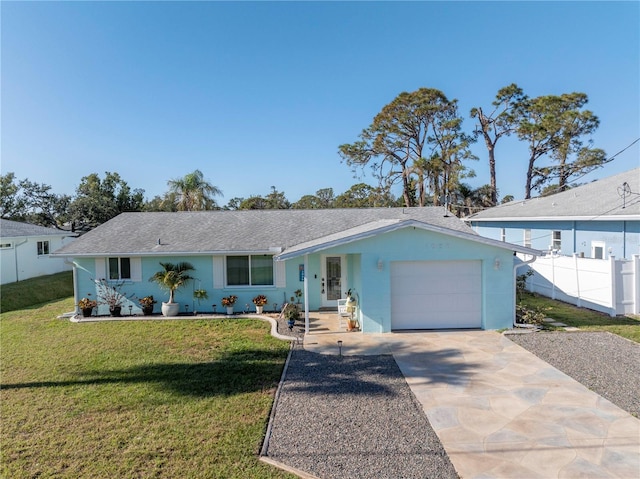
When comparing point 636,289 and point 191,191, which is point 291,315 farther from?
point 191,191

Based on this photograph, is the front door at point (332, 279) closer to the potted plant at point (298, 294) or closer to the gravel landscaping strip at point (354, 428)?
the potted plant at point (298, 294)

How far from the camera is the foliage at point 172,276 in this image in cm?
1327

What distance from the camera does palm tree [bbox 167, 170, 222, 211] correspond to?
3384 cm

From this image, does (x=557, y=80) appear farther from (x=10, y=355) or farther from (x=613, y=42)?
(x=10, y=355)

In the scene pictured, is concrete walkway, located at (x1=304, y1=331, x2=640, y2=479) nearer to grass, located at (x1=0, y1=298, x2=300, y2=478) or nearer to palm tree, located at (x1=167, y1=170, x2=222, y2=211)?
grass, located at (x1=0, y1=298, x2=300, y2=478)

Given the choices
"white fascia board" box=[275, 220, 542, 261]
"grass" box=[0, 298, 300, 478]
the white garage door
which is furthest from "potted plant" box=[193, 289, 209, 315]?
the white garage door

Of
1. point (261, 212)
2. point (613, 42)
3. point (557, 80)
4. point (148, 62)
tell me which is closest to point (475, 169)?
point (557, 80)

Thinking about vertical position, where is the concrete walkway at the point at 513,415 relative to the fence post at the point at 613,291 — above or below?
below

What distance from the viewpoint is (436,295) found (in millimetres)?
11297

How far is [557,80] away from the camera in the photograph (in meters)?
34.5

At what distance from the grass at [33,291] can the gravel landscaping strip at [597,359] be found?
18.4m

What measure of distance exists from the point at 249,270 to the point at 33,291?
14639 mm

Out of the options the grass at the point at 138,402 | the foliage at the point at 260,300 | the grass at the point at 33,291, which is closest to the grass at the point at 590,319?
the grass at the point at 138,402

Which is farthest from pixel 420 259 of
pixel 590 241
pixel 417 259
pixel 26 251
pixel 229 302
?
pixel 26 251
